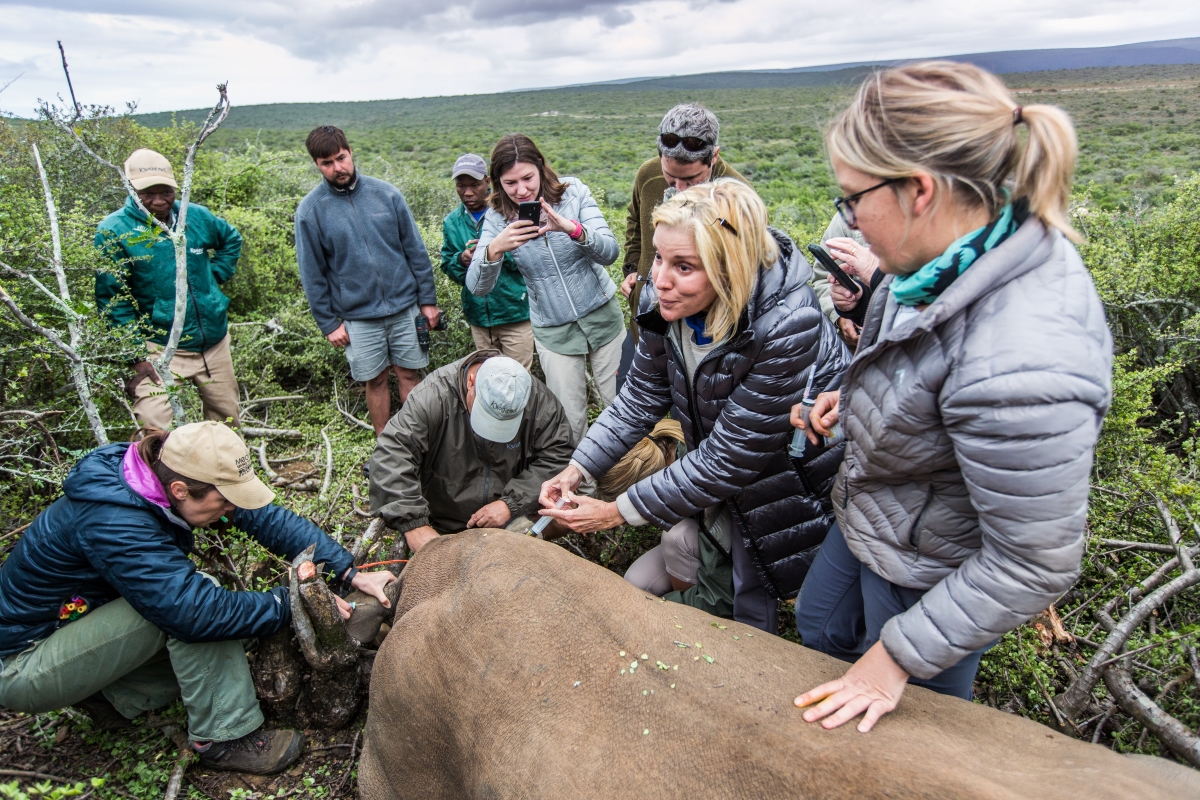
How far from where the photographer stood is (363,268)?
589cm

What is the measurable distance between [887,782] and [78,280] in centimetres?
653

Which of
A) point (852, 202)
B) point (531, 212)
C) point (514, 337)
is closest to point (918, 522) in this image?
point (852, 202)

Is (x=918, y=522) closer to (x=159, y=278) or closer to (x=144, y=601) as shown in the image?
(x=144, y=601)

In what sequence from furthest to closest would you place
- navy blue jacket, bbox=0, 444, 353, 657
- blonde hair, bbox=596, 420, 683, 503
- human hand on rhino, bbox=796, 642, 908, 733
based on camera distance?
blonde hair, bbox=596, 420, 683, 503, navy blue jacket, bbox=0, 444, 353, 657, human hand on rhino, bbox=796, 642, 908, 733

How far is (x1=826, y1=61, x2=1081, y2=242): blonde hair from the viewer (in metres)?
1.57

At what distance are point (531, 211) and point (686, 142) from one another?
1064 mm

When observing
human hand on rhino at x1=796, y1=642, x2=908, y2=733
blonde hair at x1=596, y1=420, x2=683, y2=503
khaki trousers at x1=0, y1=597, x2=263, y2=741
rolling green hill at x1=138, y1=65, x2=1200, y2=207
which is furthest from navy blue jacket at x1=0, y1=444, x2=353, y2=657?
rolling green hill at x1=138, y1=65, x2=1200, y2=207

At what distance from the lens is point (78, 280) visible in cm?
582

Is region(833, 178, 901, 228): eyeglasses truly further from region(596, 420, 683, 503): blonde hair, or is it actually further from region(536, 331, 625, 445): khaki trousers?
region(536, 331, 625, 445): khaki trousers

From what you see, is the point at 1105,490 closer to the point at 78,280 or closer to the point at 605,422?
the point at 605,422

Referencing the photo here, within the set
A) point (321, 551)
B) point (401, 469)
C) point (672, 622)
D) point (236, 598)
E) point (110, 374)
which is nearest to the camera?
point (672, 622)

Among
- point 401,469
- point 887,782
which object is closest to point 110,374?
point 401,469

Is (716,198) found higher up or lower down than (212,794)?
higher up

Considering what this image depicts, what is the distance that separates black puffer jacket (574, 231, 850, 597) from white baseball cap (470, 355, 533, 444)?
0.60 metres
